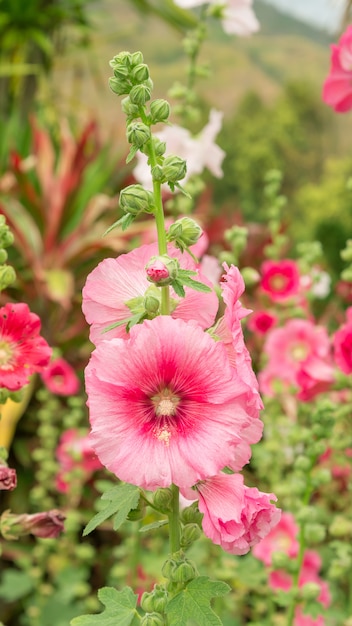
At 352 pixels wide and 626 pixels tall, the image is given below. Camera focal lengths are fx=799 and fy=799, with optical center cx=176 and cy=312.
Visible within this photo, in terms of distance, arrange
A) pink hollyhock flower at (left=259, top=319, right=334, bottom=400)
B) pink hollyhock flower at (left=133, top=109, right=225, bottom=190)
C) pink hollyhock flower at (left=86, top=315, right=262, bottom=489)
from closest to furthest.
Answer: pink hollyhock flower at (left=86, top=315, right=262, bottom=489) < pink hollyhock flower at (left=259, top=319, right=334, bottom=400) < pink hollyhock flower at (left=133, top=109, right=225, bottom=190)

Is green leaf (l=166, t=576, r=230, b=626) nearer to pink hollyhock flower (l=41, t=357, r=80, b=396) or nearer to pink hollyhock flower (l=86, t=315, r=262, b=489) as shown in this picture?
pink hollyhock flower (l=86, t=315, r=262, b=489)

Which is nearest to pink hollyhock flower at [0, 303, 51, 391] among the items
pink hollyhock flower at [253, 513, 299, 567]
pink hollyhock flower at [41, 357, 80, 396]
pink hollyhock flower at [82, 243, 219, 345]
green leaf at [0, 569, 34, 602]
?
pink hollyhock flower at [82, 243, 219, 345]

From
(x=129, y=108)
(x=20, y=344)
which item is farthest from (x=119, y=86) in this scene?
(x=20, y=344)

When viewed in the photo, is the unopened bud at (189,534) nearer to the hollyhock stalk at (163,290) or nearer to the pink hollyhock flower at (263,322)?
the hollyhock stalk at (163,290)

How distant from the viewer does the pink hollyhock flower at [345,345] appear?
3.68ft

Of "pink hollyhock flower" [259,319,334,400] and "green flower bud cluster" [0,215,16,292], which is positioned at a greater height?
"green flower bud cluster" [0,215,16,292]

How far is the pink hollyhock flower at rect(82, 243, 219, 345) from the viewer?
2.04 ft

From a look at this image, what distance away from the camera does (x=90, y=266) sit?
3572 millimetres

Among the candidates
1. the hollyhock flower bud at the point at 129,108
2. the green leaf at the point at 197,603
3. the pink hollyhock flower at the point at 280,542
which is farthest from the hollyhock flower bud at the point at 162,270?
the pink hollyhock flower at the point at 280,542

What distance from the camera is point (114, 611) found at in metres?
0.60

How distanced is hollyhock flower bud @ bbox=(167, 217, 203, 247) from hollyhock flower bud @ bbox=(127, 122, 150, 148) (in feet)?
0.21

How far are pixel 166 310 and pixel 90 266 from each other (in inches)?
119

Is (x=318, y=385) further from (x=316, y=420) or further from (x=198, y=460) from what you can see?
(x=198, y=460)

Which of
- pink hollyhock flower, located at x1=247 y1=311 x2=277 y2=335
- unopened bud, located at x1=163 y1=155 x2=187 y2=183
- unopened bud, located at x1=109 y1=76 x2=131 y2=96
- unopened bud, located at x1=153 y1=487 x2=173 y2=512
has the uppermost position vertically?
unopened bud, located at x1=109 y1=76 x2=131 y2=96
